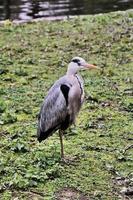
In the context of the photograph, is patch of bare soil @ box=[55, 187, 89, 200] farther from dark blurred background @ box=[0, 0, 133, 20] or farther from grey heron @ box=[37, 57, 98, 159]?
dark blurred background @ box=[0, 0, 133, 20]

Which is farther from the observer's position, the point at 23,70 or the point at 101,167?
the point at 23,70

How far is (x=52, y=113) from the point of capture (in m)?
6.46

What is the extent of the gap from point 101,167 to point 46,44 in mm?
7801

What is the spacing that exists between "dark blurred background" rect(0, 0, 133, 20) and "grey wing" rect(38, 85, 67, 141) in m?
12.3

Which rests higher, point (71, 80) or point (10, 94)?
point (71, 80)

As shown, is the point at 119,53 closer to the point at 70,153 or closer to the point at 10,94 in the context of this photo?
the point at 10,94

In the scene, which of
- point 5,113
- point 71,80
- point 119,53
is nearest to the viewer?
point 71,80

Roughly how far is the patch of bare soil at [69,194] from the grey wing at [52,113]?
78 centimetres

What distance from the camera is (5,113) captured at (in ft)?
28.4

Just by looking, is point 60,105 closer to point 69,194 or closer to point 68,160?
point 68,160

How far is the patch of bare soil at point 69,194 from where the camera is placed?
5.77m

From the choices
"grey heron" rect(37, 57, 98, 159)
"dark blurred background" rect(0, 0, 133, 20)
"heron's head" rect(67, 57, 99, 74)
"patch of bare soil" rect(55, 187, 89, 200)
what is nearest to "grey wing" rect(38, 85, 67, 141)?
"grey heron" rect(37, 57, 98, 159)

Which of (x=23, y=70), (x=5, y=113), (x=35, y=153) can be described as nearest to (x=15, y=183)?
(x=35, y=153)

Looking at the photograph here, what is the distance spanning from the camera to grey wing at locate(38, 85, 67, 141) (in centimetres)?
643
